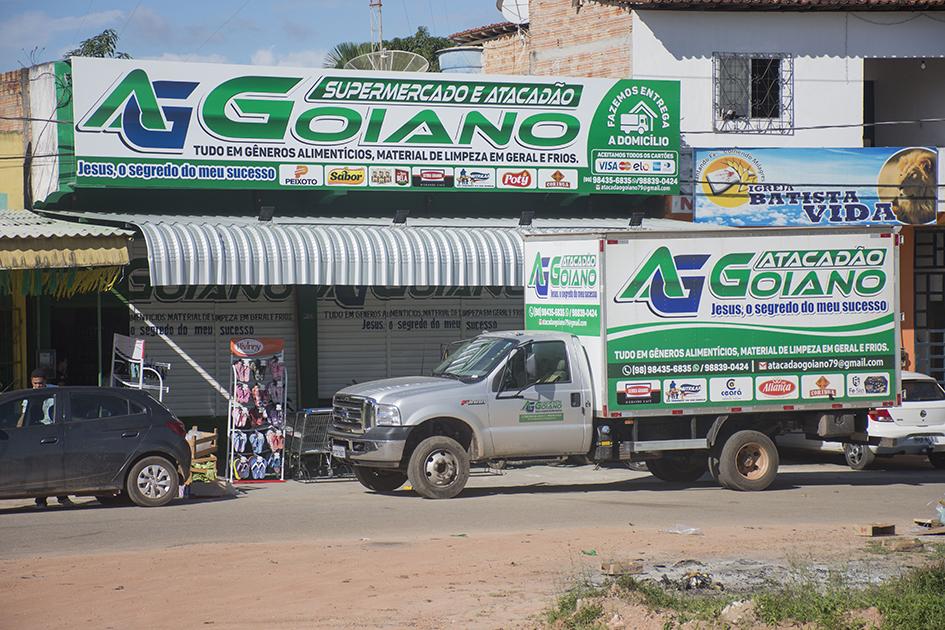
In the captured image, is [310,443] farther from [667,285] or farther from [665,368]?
[667,285]

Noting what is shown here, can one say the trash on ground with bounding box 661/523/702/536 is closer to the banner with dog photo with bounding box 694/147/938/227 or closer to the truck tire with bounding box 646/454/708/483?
the truck tire with bounding box 646/454/708/483

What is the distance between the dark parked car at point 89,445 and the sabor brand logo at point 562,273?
5.59m

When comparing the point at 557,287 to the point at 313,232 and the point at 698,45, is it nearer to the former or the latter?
the point at 313,232

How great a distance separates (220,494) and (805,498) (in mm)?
7944

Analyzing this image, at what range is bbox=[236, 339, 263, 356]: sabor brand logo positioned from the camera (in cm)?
1867

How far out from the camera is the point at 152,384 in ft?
66.3

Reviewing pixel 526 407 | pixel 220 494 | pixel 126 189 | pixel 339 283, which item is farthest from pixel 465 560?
pixel 126 189

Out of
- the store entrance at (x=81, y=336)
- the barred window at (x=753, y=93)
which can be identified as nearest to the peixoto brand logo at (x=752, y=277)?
the barred window at (x=753, y=93)

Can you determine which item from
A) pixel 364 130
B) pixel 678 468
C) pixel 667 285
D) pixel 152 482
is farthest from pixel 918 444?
pixel 152 482

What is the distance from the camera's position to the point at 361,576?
424 inches

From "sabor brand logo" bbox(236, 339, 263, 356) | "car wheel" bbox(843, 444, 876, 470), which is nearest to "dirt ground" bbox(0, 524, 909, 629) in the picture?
"sabor brand logo" bbox(236, 339, 263, 356)

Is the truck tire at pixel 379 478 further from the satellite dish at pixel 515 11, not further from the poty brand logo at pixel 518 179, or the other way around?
the satellite dish at pixel 515 11

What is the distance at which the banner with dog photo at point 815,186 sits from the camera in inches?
931

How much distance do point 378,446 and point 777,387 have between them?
559 cm
